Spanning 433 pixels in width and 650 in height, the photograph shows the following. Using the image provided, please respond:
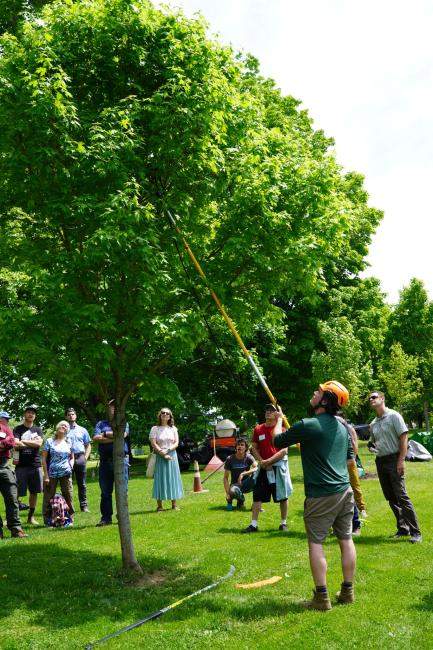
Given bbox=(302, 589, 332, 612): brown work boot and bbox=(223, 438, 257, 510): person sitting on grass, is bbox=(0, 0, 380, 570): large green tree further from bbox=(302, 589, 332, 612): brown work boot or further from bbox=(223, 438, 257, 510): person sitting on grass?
bbox=(223, 438, 257, 510): person sitting on grass

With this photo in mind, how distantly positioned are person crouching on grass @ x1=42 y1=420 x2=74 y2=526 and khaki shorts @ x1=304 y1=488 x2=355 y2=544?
286 inches

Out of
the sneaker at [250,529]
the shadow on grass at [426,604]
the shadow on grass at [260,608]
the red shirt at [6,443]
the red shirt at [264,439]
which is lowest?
the shadow on grass at [426,604]

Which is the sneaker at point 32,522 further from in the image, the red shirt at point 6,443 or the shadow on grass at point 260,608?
the shadow on grass at point 260,608

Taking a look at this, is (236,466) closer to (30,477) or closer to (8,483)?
(30,477)

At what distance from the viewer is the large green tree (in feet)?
24.8

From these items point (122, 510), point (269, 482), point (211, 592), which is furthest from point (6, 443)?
point (211, 592)

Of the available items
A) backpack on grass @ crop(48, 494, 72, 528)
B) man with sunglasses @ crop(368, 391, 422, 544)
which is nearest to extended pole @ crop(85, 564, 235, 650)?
man with sunglasses @ crop(368, 391, 422, 544)

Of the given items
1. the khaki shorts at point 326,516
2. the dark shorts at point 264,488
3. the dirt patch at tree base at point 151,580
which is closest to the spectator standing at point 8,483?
the dirt patch at tree base at point 151,580

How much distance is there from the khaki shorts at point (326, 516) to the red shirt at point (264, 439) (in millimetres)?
4232

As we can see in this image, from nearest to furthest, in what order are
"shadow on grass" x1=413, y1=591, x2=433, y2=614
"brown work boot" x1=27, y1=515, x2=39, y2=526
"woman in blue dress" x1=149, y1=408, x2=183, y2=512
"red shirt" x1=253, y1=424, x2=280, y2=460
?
"shadow on grass" x1=413, y1=591, x2=433, y2=614 → "red shirt" x1=253, y1=424, x2=280, y2=460 → "brown work boot" x1=27, y1=515, x2=39, y2=526 → "woman in blue dress" x1=149, y1=408, x2=183, y2=512

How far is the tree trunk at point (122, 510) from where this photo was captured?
27.1 ft

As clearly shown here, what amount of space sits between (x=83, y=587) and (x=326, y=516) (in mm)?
3363

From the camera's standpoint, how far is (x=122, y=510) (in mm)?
8406

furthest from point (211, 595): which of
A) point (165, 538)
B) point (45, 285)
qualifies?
point (45, 285)
